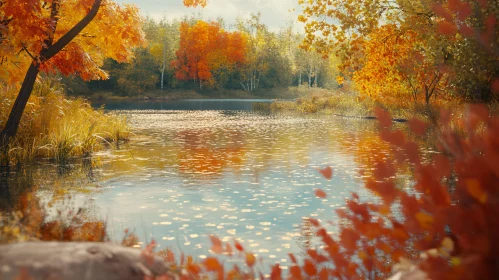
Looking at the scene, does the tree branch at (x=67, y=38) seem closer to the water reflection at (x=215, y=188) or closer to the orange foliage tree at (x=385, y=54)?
the water reflection at (x=215, y=188)

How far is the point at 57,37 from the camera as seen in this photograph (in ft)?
58.5

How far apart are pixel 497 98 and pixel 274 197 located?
1403 centimetres

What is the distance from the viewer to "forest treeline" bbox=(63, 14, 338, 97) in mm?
87625

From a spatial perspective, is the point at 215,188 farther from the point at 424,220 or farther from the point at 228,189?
the point at 424,220

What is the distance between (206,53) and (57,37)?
7580 cm

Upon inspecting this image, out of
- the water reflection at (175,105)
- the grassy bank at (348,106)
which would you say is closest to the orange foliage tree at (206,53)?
the water reflection at (175,105)

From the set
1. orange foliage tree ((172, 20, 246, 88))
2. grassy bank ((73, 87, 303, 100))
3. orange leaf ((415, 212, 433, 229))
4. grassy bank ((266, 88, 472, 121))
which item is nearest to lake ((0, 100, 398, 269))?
orange leaf ((415, 212, 433, 229))

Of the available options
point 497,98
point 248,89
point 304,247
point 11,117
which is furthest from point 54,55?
point 248,89

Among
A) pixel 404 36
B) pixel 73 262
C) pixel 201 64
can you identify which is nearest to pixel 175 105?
pixel 201 64

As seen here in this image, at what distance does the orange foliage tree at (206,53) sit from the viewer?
91750 mm

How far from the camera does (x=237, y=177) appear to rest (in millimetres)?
15250

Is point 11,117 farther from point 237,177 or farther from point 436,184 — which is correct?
point 436,184

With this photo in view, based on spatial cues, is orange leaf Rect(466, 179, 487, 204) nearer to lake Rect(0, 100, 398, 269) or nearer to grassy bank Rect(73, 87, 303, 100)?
lake Rect(0, 100, 398, 269)

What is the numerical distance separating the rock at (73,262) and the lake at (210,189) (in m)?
3.26
